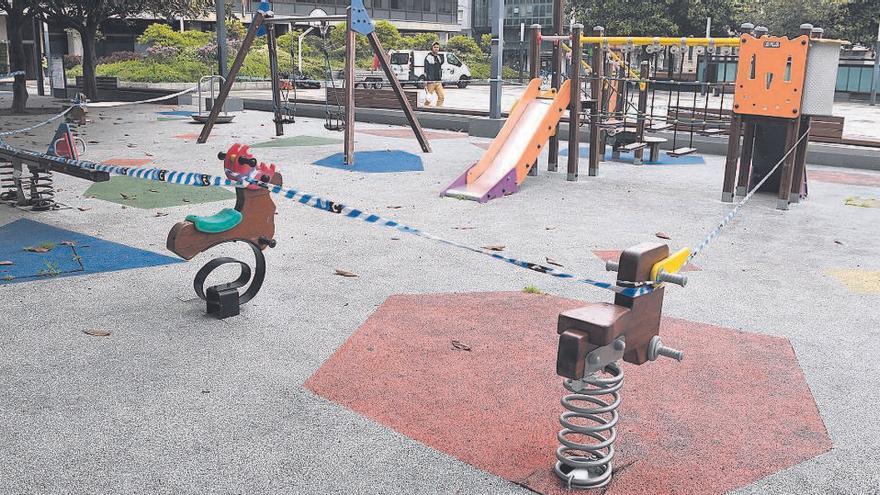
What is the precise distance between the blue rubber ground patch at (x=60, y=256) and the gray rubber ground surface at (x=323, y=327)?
24 centimetres

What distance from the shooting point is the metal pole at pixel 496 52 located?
15094 mm

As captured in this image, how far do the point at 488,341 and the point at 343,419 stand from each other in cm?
140

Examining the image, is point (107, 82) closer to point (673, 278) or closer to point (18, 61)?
point (18, 61)

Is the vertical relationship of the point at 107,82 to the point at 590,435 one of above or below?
above

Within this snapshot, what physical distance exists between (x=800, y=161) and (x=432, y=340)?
6769 mm

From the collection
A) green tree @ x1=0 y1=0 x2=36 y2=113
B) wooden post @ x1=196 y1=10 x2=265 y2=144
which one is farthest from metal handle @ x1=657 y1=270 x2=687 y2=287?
green tree @ x1=0 y1=0 x2=36 y2=113

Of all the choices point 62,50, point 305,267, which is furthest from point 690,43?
point 62,50

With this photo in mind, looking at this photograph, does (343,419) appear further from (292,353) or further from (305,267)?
(305,267)

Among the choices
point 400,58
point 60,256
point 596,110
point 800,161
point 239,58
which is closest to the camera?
point 60,256

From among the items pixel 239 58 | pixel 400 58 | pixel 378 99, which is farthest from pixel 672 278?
pixel 400 58

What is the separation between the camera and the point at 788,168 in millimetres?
9656

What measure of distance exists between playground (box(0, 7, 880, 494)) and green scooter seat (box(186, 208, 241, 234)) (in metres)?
0.02

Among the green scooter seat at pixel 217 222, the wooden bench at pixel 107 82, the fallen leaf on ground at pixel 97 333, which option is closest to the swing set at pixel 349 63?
the green scooter seat at pixel 217 222

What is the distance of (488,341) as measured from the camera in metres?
5.20
